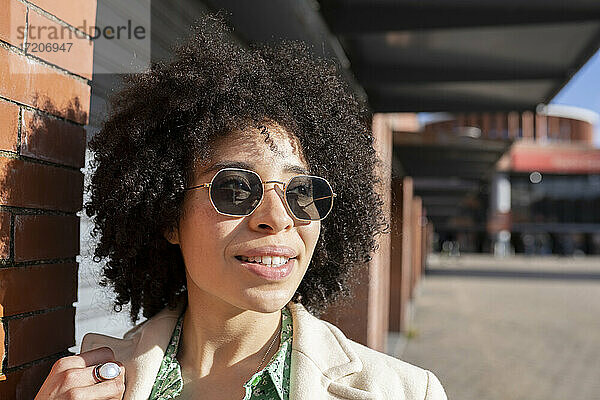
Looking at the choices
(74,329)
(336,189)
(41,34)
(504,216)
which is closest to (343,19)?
(336,189)

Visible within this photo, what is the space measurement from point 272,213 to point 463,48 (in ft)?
8.42

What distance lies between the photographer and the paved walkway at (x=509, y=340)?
6957mm

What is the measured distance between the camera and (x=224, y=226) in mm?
1649

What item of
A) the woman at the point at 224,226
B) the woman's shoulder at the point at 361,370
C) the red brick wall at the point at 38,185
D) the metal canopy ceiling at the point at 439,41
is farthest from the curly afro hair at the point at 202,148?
the metal canopy ceiling at the point at 439,41

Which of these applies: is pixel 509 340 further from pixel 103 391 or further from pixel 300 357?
pixel 103 391

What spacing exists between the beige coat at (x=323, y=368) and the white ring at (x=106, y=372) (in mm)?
53

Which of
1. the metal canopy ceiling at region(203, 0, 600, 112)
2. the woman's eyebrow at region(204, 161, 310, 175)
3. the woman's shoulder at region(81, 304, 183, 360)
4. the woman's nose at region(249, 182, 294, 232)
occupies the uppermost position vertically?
the metal canopy ceiling at region(203, 0, 600, 112)

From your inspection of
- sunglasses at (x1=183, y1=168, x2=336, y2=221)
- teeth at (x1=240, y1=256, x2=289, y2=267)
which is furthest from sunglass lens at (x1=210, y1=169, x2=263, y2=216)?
teeth at (x1=240, y1=256, x2=289, y2=267)

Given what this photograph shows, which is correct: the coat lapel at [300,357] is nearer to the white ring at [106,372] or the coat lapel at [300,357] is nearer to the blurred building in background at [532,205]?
the white ring at [106,372]

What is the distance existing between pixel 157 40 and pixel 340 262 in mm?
1305

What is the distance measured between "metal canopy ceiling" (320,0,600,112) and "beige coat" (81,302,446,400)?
1876 millimetres

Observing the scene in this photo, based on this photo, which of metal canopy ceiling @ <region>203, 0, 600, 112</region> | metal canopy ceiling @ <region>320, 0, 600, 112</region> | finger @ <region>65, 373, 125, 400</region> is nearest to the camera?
finger @ <region>65, 373, 125, 400</region>

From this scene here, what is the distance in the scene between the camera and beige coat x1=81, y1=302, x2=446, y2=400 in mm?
1695

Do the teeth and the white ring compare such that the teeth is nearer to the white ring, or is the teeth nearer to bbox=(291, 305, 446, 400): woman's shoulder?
bbox=(291, 305, 446, 400): woman's shoulder
